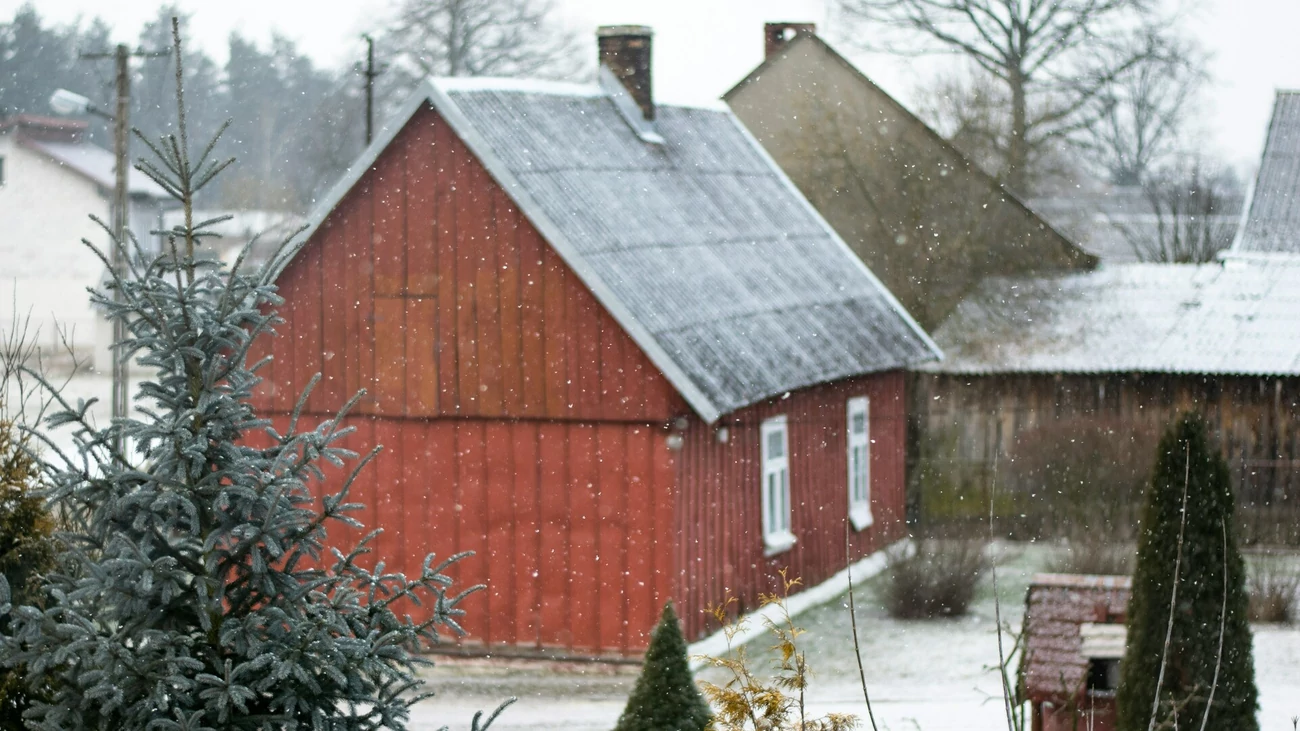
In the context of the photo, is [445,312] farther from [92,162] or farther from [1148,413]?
[92,162]

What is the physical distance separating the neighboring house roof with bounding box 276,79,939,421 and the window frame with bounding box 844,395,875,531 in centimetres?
63

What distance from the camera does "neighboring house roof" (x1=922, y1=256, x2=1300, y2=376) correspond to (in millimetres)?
22766

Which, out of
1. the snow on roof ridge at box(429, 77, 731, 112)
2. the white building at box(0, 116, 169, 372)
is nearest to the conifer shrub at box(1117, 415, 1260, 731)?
the snow on roof ridge at box(429, 77, 731, 112)

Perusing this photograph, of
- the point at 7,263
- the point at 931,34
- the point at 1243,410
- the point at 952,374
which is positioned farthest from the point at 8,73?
the point at 1243,410

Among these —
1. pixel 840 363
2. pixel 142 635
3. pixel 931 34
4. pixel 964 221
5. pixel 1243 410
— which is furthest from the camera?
pixel 931 34

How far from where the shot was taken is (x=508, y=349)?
49.0 ft

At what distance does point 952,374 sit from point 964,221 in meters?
3.39

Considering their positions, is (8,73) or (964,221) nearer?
(964,221)

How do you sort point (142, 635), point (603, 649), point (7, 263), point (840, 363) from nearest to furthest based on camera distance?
point (142, 635) → point (603, 649) → point (840, 363) → point (7, 263)

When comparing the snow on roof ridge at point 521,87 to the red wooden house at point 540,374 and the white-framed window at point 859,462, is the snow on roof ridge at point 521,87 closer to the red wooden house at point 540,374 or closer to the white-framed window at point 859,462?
the red wooden house at point 540,374

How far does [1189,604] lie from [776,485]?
7.71 meters

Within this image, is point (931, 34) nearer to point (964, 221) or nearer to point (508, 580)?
point (964, 221)

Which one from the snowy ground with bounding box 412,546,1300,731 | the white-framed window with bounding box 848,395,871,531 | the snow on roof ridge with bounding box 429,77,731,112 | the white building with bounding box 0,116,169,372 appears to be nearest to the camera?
the snowy ground with bounding box 412,546,1300,731

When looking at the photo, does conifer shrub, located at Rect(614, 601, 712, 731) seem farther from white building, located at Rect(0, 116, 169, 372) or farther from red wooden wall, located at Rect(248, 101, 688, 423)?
white building, located at Rect(0, 116, 169, 372)
